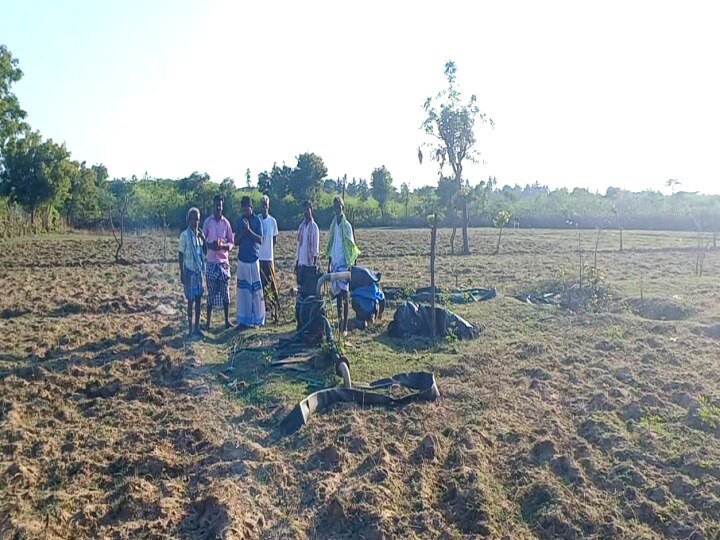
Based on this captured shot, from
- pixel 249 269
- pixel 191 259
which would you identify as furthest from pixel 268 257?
pixel 191 259

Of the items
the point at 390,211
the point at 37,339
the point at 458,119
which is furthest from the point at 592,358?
the point at 390,211

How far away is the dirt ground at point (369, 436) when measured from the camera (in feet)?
11.9

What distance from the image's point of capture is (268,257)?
27.9 feet

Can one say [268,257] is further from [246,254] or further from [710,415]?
[710,415]

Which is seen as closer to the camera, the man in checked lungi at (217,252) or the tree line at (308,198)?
the man in checked lungi at (217,252)

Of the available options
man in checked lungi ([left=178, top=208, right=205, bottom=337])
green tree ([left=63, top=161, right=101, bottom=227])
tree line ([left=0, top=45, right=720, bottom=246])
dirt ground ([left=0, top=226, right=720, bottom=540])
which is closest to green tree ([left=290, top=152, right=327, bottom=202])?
tree line ([left=0, top=45, right=720, bottom=246])

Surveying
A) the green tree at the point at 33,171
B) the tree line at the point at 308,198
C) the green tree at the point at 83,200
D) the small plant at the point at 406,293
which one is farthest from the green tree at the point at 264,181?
the small plant at the point at 406,293

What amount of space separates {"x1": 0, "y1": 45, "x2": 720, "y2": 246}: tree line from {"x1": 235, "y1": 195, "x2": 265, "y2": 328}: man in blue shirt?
33.2 feet

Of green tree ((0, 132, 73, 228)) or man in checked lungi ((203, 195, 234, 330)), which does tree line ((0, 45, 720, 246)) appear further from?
man in checked lungi ((203, 195, 234, 330))

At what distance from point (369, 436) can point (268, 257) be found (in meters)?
4.24

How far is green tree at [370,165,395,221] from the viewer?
4269 cm

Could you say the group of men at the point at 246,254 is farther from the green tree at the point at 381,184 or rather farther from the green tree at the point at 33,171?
the green tree at the point at 381,184

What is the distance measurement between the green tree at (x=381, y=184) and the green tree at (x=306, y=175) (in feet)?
21.5

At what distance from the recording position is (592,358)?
6.96 metres
